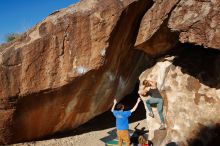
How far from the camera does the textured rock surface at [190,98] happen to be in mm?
6641

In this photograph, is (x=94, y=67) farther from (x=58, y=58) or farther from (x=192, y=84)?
(x=192, y=84)

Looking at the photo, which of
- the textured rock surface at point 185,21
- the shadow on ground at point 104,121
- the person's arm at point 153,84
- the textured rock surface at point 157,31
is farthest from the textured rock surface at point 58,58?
the person's arm at point 153,84

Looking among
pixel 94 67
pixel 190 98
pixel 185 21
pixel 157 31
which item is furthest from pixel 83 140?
pixel 185 21

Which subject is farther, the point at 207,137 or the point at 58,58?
the point at 58,58

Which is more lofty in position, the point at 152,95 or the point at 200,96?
the point at 152,95

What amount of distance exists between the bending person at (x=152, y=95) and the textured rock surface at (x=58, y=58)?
94 centimetres

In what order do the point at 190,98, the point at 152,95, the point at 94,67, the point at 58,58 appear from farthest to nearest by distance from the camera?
the point at 152,95 < the point at 94,67 < the point at 58,58 < the point at 190,98

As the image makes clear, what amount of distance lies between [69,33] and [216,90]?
10.2 ft

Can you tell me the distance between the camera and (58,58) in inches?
291

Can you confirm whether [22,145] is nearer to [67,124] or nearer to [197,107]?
[67,124]

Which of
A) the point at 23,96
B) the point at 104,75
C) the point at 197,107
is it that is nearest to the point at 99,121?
the point at 104,75

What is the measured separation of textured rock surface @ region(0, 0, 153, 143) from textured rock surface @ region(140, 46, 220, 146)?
128cm

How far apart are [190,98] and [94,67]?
6.74 feet

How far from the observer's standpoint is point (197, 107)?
22.5 ft
